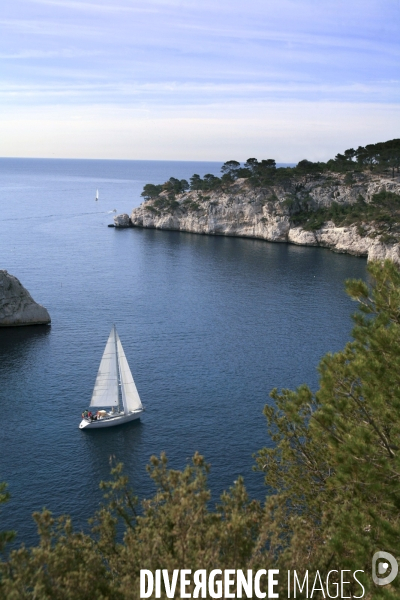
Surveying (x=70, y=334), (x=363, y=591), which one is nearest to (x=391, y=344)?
(x=363, y=591)

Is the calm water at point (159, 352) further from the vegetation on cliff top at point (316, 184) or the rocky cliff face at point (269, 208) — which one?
the vegetation on cliff top at point (316, 184)

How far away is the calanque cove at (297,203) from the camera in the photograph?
139125 millimetres

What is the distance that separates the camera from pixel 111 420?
52719 mm

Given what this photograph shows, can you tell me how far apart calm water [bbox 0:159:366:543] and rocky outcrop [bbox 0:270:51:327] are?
1761 mm

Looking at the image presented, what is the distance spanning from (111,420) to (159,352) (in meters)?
17.9

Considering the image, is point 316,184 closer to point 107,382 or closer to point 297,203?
point 297,203

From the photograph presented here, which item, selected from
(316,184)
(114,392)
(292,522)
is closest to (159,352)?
(114,392)

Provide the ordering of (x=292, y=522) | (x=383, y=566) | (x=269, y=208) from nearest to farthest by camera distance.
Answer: (x=383, y=566) → (x=292, y=522) → (x=269, y=208)

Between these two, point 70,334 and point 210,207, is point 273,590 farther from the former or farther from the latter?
point 210,207

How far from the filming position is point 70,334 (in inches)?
3004

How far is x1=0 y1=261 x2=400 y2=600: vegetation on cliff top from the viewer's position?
614 inches

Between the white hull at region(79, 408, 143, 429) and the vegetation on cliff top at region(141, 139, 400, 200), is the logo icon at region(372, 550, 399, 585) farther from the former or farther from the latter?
the vegetation on cliff top at region(141, 139, 400, 200)

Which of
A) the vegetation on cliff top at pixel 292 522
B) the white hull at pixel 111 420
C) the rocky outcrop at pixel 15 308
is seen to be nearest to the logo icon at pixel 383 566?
the vegetation on cliff top at pixel 292 522

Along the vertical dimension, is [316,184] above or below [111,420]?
above
